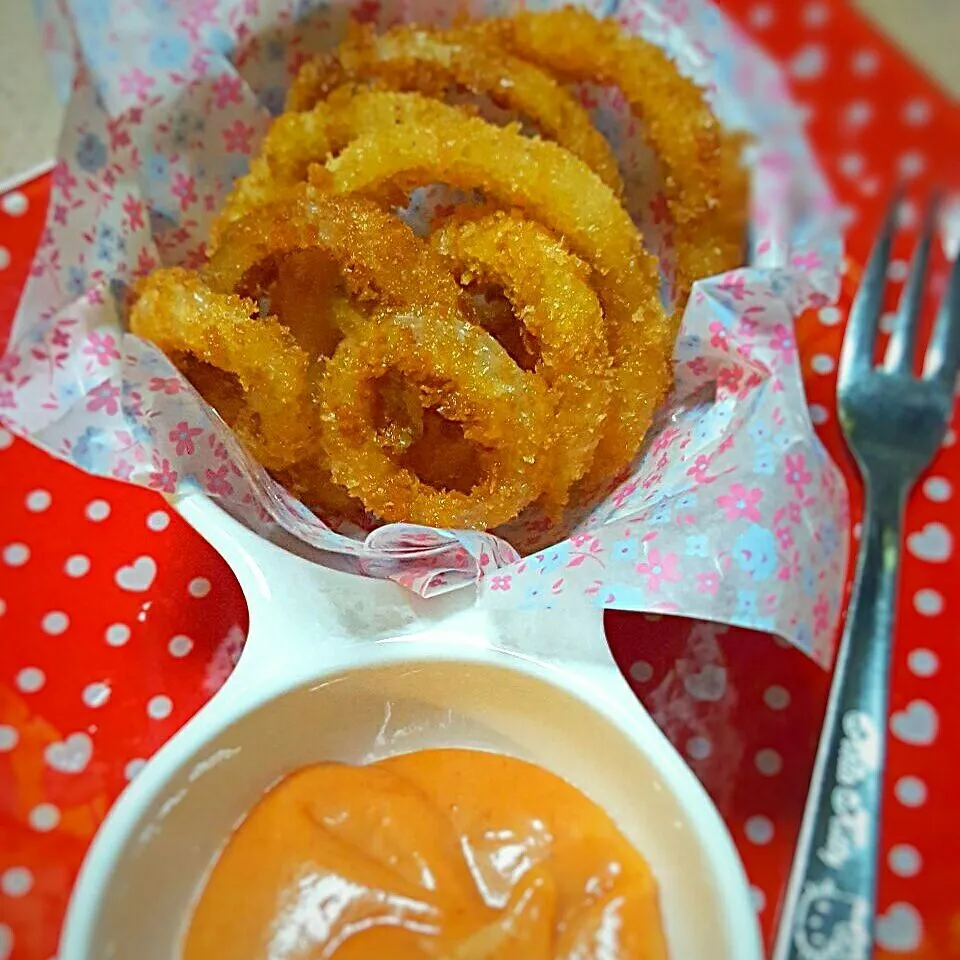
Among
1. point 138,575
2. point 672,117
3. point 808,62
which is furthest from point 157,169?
point 808,62

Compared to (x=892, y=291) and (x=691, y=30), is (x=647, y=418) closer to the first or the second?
(x=892, y=291)

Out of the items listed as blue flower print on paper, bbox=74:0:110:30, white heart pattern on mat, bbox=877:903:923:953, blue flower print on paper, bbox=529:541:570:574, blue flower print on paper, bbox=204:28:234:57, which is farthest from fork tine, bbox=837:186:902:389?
blue flower print on paper, bbox=74:0:110:30

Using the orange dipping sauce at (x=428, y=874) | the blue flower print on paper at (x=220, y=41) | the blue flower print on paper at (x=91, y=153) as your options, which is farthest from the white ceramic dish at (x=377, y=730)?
the blue flower print on paper at (x=220, y=41)

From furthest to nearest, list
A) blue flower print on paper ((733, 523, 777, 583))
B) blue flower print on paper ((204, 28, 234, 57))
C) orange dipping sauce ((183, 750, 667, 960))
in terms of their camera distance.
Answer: blue flower print on paper ((204, 28, 234, 57)), blue flower print on paper ((733, 523, 777, 583)), orange dipping sauce ((183, 750, 667, 960))

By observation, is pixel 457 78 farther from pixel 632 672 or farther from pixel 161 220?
pixel 632 672

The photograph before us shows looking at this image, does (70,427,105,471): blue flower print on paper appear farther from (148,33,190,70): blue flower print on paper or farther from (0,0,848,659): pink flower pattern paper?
(148,33,190,70): blue flower print on paper

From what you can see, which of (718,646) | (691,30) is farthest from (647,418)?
(691,30)
